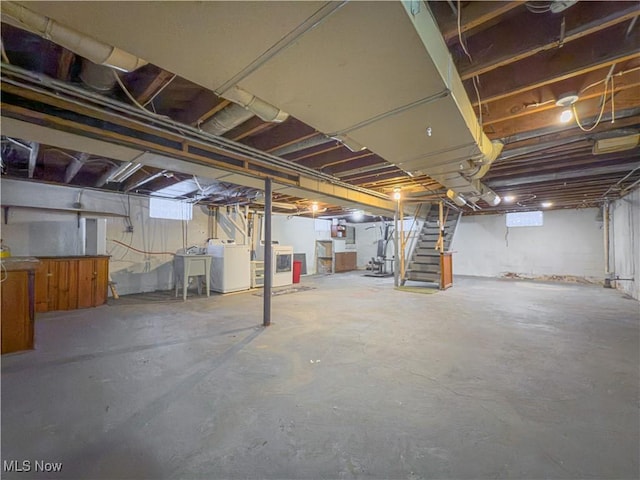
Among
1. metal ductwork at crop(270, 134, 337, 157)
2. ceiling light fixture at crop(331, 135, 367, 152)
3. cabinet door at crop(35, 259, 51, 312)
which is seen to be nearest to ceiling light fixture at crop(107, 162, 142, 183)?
cabinet door at crop(35, 259, 51, 312)

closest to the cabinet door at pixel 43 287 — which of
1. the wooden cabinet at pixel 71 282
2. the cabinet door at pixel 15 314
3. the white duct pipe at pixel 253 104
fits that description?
the wooden cabinet at pixel 71 282

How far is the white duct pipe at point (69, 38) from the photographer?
3.87 ft

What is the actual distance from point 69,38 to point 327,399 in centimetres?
254

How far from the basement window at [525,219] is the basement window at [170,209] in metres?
9.81

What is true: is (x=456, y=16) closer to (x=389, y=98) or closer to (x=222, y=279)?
(x=389, y=98)

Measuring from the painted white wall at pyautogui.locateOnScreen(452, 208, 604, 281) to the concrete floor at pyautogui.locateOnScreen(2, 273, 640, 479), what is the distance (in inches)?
208

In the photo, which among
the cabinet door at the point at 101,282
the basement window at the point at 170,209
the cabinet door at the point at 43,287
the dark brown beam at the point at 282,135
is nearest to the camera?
the dark brown beam at the point at 282,135

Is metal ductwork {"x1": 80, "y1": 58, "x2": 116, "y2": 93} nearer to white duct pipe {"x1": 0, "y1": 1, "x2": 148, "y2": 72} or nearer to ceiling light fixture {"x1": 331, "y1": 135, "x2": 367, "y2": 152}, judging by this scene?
white duct pipe {"x1": 0, "y1": 1, "x2": 148, "y2": 72}

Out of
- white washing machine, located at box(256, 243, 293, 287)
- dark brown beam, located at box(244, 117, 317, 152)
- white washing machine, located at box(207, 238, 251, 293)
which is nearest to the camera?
dark brown beam, located at box(244, 117, 317, 152)

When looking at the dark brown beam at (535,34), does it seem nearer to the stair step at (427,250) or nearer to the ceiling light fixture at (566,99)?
the ceiling light fixture at (566,99)

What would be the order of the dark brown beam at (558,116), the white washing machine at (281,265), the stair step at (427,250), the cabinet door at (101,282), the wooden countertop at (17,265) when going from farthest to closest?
the stair step at (427,250) → the white washing machine at (281,265) → the cabinet door at (101,282) → the wooden countertop at (17,265) → the dark brown beam at (558,116)

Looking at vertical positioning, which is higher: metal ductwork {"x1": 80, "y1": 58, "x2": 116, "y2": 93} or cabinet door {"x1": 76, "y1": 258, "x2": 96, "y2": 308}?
metal ductwork {"x1": 80, "y1": 58, "x2": 116, "y2": 93}

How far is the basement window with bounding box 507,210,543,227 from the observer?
844 centimetres

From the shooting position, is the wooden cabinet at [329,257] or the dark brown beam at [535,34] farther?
the wooden cabinet at [329,257]
